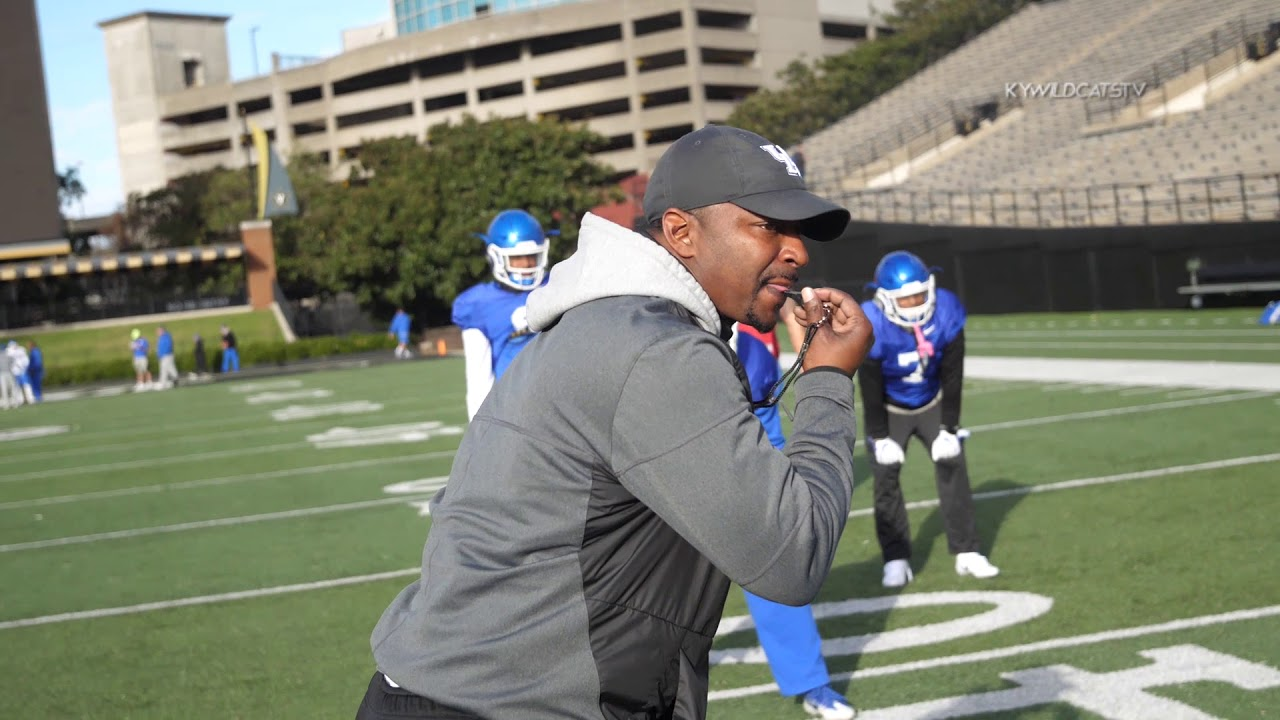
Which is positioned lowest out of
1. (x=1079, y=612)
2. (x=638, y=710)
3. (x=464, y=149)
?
(x=1079, y=612)

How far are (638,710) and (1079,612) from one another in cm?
464

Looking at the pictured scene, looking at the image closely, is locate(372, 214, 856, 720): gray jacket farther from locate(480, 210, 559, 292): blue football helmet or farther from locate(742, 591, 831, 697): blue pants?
locate(480, 210, 559, 292): blue football helmet

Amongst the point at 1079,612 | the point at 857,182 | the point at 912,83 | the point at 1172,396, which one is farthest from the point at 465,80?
the point at 1079,612

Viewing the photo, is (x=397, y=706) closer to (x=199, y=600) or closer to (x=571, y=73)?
(x=199, y=600)

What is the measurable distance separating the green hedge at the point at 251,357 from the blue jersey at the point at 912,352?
40.8 meters

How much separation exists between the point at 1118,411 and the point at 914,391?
6382mm

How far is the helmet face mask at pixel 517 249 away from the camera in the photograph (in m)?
8.00

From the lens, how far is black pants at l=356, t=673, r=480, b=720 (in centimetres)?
246

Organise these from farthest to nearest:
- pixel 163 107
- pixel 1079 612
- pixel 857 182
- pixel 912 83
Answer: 1. pixel 163 107
2. pixel 912 83
3. pixel 857 182
4. pixel 1079 612

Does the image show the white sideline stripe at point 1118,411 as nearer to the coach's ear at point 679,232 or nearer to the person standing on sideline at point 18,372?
the coach's ear at point 679,232

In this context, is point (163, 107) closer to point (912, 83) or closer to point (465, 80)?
point (465, 80)

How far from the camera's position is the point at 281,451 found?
16812 millimetres

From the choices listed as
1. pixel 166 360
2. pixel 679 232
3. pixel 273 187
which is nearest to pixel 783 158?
pixel 679 232

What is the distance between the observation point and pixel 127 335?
2135 inches
